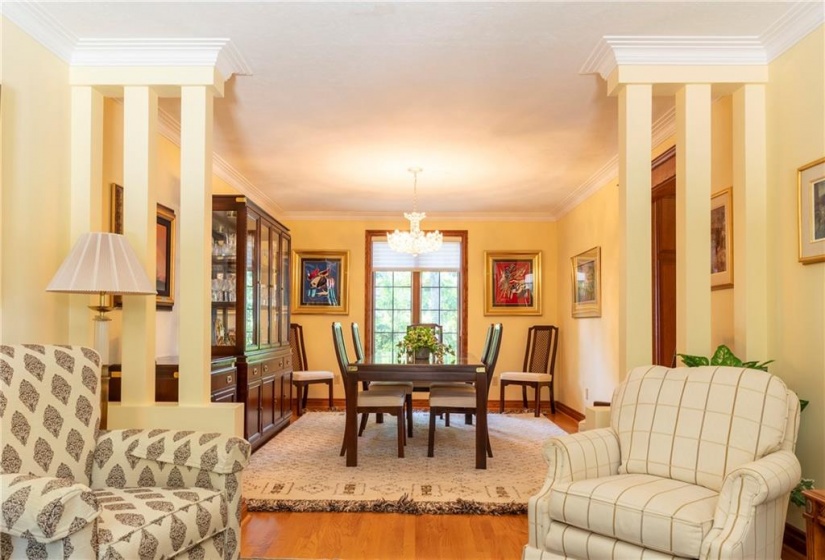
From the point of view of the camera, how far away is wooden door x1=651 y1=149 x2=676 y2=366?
4.56 m

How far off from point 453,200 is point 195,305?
4427mm

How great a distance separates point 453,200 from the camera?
713 centimetres

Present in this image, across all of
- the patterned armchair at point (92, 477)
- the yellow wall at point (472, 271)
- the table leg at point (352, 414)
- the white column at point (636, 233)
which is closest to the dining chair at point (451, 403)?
the table leg at point (352, 414)

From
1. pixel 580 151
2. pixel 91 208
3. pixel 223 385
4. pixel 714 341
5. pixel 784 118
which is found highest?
pixel 580 151

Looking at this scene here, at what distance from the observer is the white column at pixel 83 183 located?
3105 millimetres

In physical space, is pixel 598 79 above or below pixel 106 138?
above

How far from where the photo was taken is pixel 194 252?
3.12 m

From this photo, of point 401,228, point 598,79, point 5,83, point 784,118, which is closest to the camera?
point 5,83

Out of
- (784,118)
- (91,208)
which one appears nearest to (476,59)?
(784,118)

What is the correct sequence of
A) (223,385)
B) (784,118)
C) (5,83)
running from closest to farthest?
1. (5,83)
2. (784,118)
3. (223,385)

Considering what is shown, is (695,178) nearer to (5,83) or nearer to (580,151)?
(580,151)

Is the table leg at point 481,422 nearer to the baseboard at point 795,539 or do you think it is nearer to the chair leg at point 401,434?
the chair leg at point 401,434

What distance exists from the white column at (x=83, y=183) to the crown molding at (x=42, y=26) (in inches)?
8.4

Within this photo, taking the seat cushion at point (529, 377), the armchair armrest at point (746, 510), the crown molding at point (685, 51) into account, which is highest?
the crown molding at point (685, 51)
